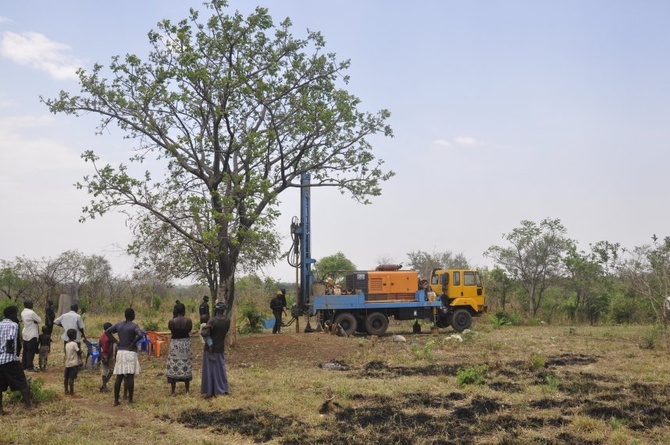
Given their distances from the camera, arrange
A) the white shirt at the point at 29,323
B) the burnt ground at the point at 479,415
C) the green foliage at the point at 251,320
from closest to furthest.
A: the burnt ground at the point at 479,415, the white shirt at the point at 29,323, the green foliage at the point at 251,320

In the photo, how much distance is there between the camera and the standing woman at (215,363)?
36.0ft

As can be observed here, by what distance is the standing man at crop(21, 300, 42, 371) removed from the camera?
12.9 m

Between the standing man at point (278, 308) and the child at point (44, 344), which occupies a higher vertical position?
the standing man at point (278, 308)

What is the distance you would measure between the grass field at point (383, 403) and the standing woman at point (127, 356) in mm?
330

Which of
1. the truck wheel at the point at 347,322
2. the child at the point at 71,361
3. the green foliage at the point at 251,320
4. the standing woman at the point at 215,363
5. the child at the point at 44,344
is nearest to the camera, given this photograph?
the standing woman at the point at 215,363

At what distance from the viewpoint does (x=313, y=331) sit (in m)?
22.0

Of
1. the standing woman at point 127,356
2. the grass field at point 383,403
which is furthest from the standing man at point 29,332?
the standing woman at point 127,356

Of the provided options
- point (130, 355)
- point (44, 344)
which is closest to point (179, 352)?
point (130, 355)

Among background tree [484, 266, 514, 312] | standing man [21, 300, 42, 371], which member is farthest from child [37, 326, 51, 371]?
background tree [484, 266, 514, 312]

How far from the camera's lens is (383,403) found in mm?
10328

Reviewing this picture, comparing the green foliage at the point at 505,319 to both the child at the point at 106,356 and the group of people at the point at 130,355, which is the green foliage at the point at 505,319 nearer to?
the group of people at the point at 130,355

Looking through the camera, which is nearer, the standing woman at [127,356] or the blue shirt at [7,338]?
the blue shirt at [7,338]

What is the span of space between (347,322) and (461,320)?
4.70 metres

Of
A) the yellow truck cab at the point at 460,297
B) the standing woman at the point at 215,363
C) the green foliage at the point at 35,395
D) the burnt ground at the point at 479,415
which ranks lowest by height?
the burnt ground at the point at 479,415
